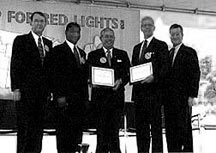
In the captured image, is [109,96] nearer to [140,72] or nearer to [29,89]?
[140,72]

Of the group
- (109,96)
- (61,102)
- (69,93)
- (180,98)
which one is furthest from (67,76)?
(180,98)

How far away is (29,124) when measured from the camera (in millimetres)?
4867

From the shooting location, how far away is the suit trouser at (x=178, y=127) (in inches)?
208

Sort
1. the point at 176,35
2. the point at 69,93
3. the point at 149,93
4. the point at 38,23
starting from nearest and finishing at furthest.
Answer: the point at 38,23 < the point at 69,93 < the point at 149,93 < the point at 176,35

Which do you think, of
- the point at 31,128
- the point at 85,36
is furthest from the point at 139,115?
the point at 85,36

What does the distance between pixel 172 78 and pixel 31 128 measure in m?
1.74

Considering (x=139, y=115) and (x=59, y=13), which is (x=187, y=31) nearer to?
(x=59, y=13)

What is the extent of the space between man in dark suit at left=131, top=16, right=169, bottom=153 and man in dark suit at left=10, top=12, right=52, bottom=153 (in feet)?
3.67

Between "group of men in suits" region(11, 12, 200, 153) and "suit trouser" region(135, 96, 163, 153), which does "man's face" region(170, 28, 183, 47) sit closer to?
"group of men in suits" region(11, 12, 200, 153)

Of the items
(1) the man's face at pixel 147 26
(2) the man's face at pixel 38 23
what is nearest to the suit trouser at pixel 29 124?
(2) the man's face at pixel 38 23

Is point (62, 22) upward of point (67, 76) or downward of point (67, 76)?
upward

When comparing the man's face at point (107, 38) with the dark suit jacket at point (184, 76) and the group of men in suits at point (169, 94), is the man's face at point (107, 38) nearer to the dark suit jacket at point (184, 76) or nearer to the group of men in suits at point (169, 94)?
the group of men in suits at point (169, 94)

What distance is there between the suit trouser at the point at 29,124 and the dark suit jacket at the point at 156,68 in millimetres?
1198

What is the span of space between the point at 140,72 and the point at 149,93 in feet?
0.93
